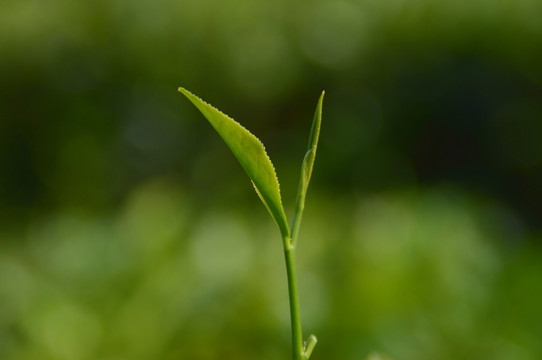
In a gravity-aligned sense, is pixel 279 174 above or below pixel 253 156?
below

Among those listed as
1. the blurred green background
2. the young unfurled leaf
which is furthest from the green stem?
the blurred green background

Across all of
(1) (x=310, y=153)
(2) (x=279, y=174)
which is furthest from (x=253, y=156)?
(2) (x=279, y=174)

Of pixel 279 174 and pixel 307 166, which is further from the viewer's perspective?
pixel 279 174

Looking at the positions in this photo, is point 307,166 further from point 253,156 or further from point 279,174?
point 279,174

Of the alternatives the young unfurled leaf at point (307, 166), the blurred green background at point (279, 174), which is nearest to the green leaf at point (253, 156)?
the young unfurled leaf at point (307, 166)

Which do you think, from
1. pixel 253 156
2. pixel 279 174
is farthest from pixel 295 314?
pixel 279 174

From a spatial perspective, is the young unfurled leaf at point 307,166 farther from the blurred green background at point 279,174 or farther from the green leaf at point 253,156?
the blurred green background at point 279,174

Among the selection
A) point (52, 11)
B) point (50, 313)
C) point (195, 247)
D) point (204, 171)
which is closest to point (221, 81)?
point (204, 171)

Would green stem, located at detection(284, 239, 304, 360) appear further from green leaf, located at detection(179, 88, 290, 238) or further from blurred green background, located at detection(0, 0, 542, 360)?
blurred green background, located at detection(0, 0, 542, 360)

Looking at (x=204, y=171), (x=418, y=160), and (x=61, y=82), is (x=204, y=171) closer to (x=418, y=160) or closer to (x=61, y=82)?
(x=61, y=82)
